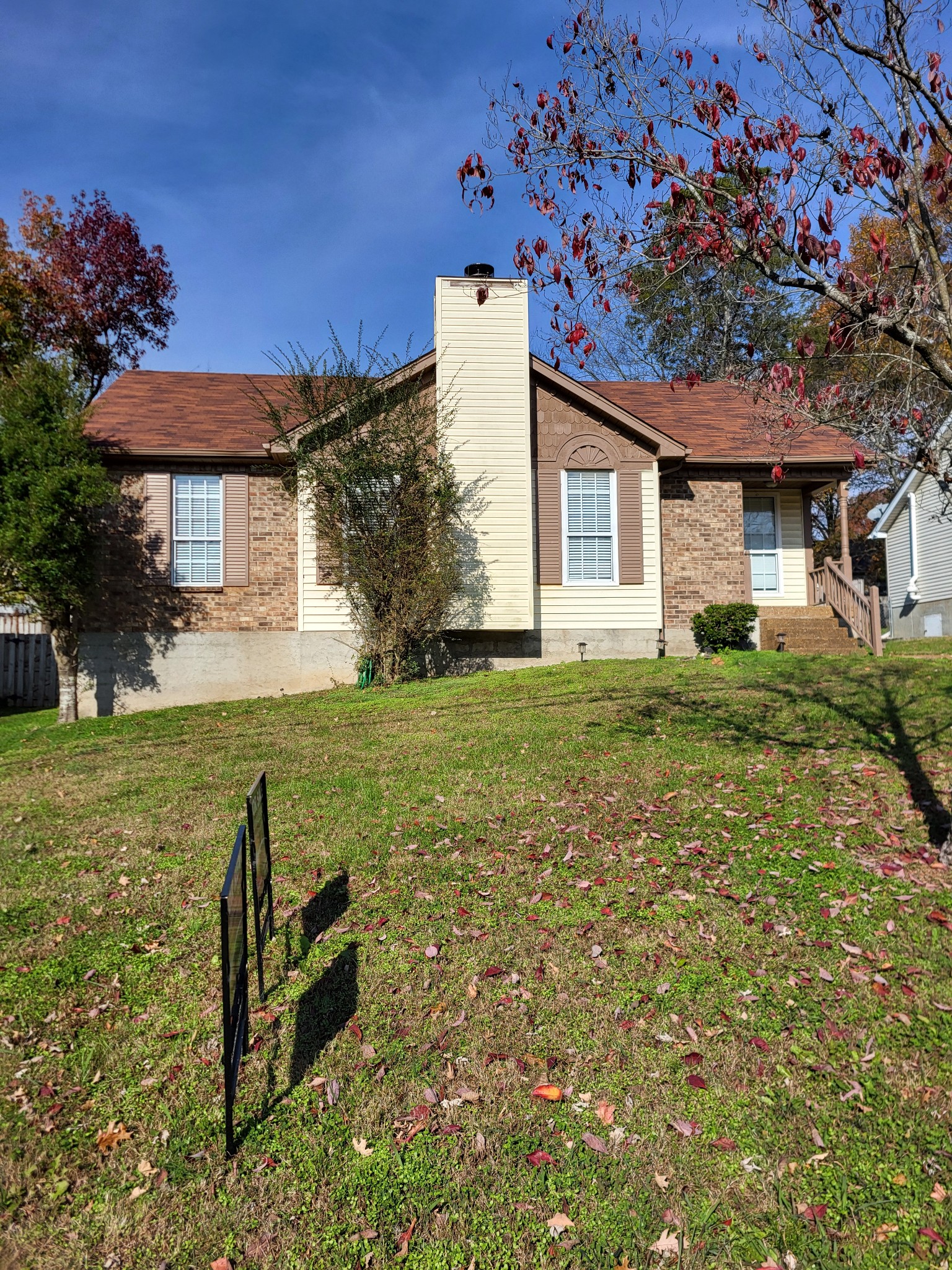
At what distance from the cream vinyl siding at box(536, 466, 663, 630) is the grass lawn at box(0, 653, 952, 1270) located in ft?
23.6

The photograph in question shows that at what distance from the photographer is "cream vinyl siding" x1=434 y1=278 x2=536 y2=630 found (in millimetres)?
14648

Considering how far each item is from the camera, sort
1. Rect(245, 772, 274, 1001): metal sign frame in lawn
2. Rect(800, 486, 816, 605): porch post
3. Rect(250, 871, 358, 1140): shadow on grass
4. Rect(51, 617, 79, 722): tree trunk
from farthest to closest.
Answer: Rect(800, 486, 816, 605): porch post < Rect(51, 617, 79, 722): tree trunk < Rect(245, 772, 274, 1001): metal sign frame in lawn < Rect(250, 871, 358, 1140): shadow on grass

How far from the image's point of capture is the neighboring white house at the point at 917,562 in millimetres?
24969

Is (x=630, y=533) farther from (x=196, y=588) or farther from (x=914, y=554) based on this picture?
(x=914, y=554)

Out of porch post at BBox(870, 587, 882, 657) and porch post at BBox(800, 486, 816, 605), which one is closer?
porch post at BBox(870, 587, 882, 657)

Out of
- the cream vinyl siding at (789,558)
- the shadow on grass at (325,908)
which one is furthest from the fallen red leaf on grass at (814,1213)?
the cream vinyl siding at (789,558)

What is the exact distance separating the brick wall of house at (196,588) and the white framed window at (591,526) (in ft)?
16.4

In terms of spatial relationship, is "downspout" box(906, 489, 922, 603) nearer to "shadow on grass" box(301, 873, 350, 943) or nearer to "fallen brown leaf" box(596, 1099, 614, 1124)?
"shadow on grass" box(301, 873, 350, 943)

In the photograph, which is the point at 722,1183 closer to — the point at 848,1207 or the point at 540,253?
the point at 848,1207

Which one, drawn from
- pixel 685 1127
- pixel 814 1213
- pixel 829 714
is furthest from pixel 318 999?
pixel 829 714

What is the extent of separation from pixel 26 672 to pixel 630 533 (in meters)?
12.4

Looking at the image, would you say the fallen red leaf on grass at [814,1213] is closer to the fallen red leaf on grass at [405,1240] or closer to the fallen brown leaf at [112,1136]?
the fallen red leaf on grass at [405,1240]

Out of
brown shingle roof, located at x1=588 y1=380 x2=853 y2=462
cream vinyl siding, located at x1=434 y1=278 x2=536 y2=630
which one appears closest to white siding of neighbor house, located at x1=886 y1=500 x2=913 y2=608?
brown shingle roof, located at x1=588 y1=380 x2=853 y2=462

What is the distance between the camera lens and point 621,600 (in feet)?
50.5
